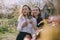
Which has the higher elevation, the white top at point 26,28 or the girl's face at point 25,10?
the girl's face at point 25,10

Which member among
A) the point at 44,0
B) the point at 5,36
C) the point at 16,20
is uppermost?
the point at 44,0

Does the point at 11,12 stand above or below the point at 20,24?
above

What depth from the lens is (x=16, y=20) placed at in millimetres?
1438

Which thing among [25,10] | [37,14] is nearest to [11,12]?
[25,10]

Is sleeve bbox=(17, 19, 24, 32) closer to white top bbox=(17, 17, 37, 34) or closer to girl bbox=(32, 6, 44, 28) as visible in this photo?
white top bbox=(17, 17, 37, 34)

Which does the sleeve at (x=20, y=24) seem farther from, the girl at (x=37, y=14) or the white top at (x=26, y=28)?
the girl at (x=37, y=14)

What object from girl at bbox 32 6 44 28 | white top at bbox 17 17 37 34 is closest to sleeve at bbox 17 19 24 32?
white top at bbox 17 17 37 34

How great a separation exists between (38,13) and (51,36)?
1.48 ft

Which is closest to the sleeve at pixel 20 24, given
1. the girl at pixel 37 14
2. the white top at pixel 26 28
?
the white top at pixel 26 28

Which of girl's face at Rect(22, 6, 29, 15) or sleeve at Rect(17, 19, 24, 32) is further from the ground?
girl's face at Rect(22, 6, 29, 15)

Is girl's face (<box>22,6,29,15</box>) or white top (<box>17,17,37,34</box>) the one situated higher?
girl's face (<box>22,6,29,15</box>)

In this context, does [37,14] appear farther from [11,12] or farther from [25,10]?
[11,12]

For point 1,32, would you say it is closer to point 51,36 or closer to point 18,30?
point 18,30

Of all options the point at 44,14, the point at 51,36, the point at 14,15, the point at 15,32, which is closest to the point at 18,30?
the point at 15,32
